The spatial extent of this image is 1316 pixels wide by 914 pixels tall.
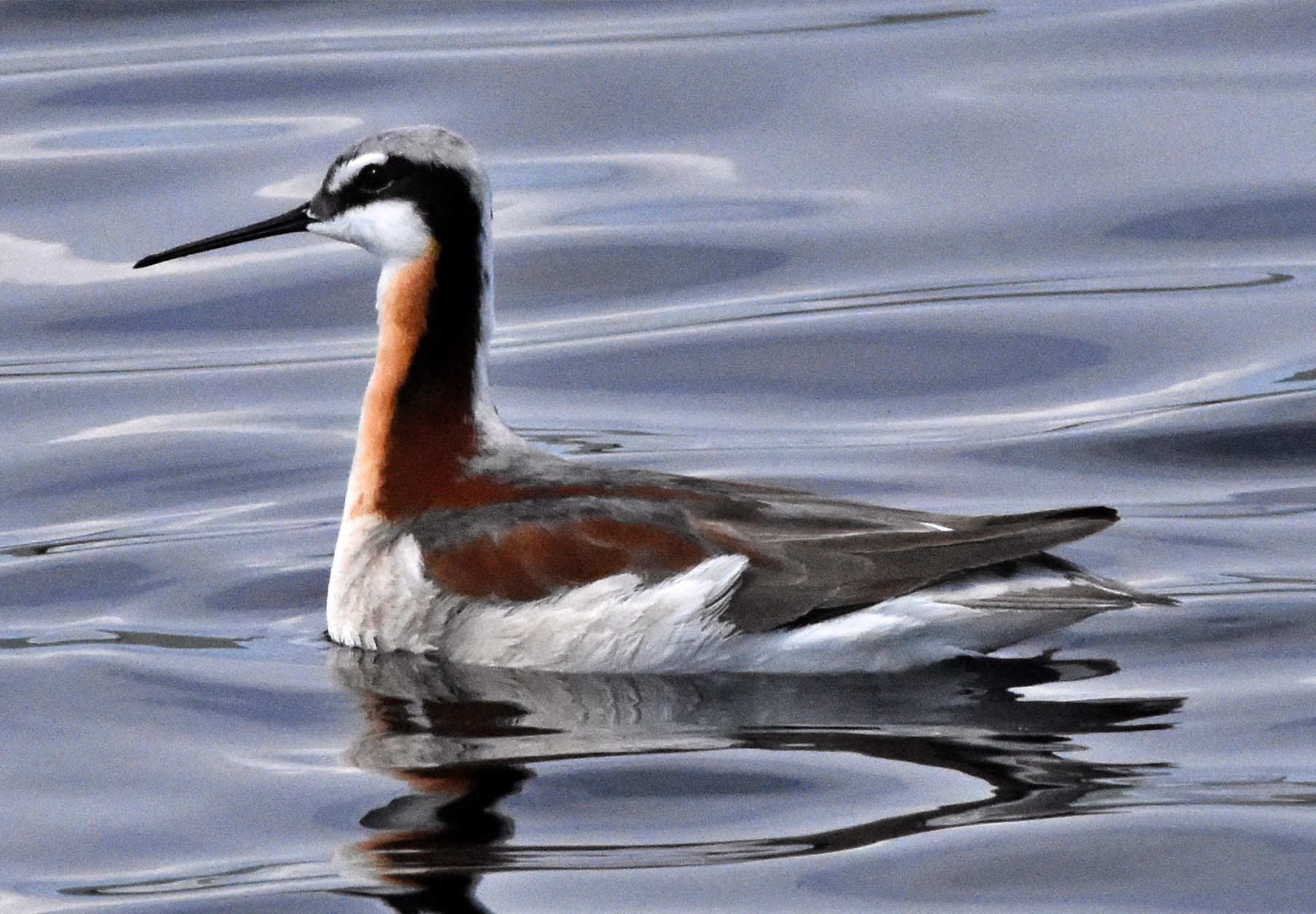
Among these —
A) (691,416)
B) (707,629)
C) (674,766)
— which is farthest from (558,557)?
(691,416)

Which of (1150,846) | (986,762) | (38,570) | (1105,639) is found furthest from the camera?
(38,570)

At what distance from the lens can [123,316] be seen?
577 inches

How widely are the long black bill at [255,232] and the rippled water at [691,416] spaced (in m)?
1.22

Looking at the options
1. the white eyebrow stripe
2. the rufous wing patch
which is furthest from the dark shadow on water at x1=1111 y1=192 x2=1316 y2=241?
the rufous wing patch

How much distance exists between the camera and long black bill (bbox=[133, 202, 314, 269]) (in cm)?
999

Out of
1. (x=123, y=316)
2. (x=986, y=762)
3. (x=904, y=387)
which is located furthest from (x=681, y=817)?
(x=123, y=316)

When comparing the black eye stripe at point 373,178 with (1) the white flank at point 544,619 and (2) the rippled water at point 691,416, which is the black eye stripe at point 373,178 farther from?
(2) the rippled water at point 691,416

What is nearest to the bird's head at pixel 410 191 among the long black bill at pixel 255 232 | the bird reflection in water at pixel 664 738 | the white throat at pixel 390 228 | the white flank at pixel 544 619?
the white throat at pixel 390 228

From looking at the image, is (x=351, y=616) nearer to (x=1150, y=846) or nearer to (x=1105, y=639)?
(x=1105, y=639)

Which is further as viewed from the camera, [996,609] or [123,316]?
[123,316]

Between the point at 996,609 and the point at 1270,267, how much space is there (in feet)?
22.9

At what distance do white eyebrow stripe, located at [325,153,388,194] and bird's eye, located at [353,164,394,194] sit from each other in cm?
2

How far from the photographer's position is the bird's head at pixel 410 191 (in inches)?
377

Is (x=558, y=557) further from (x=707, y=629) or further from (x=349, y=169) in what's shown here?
(x=349, y=169)
